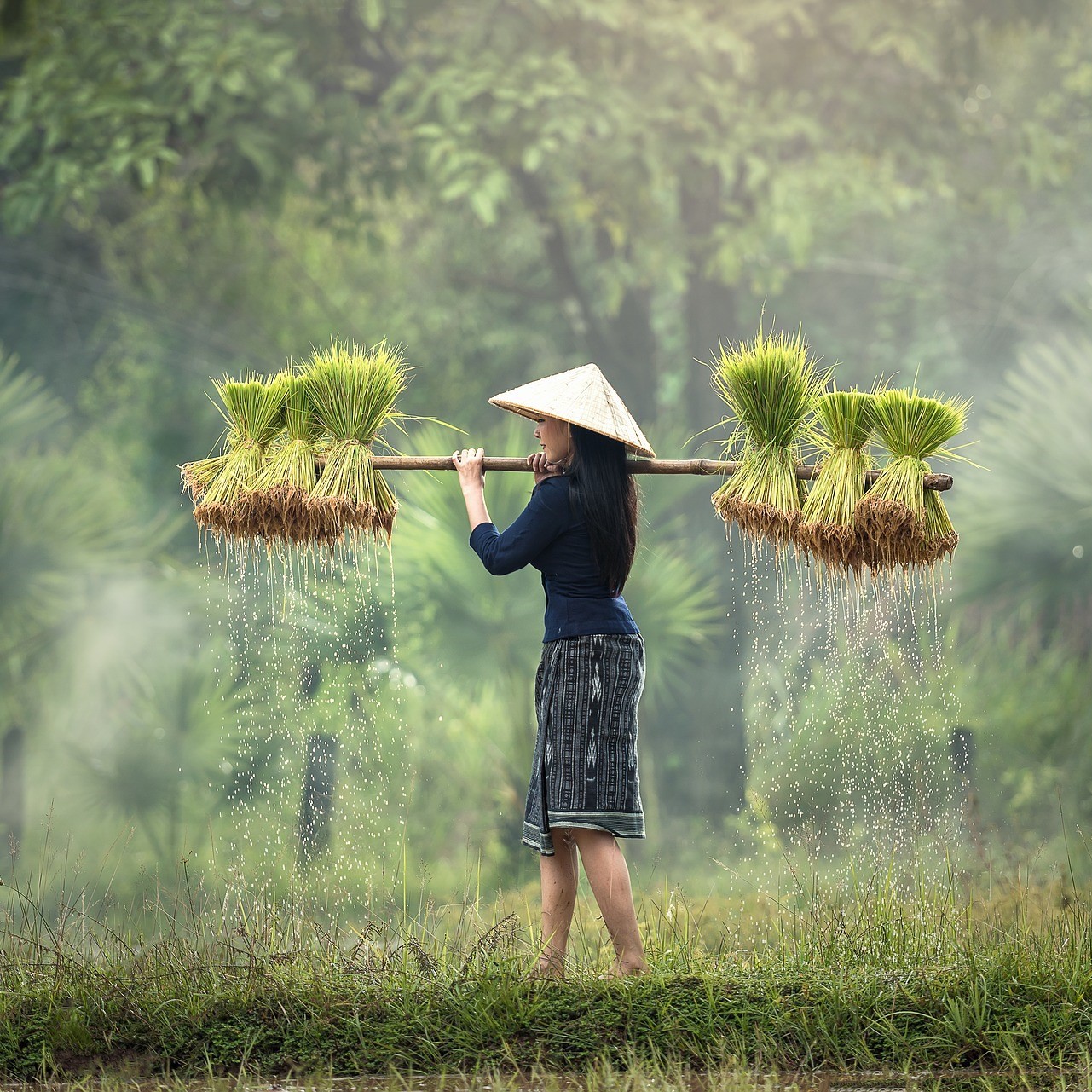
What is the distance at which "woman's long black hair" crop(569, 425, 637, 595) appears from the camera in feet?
11.7

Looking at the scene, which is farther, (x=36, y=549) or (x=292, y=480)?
(x=36, y=549)

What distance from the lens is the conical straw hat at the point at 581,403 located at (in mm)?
3592

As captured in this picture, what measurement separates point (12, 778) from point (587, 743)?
7.90 metres

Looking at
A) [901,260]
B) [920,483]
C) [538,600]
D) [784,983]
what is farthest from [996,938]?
[901,260]

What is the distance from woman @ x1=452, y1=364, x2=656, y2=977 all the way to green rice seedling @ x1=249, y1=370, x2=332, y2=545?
2.00 feet

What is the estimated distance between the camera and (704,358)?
10.1 metres

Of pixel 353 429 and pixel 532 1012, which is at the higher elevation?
pixel 353 429

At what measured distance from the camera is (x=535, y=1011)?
131 inches

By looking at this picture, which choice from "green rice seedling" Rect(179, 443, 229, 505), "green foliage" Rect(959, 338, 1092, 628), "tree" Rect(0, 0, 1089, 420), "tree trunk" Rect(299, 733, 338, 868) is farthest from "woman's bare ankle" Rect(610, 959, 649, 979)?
"tree" Rect(0, 0, 1089, 420)

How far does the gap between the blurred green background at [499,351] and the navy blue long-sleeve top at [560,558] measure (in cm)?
377

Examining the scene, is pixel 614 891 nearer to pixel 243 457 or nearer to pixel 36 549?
pixel 243 457

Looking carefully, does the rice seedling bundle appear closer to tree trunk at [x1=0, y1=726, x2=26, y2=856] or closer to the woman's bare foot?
the woman's bare foot

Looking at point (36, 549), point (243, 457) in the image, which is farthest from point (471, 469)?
point (36, 549)

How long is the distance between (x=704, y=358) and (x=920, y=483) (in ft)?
20.8
